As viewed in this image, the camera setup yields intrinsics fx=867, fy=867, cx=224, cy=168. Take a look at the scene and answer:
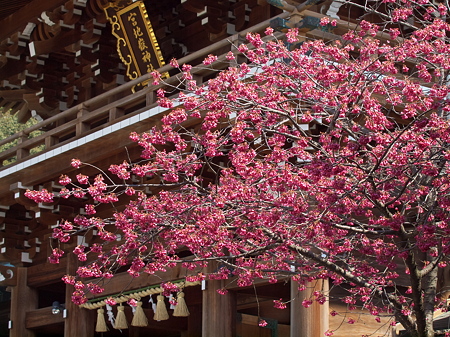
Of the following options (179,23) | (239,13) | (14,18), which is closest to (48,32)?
(14,18)

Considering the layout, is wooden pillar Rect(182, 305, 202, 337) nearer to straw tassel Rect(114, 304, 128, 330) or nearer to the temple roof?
straw tassel Rect(114, 304, 128, 330)

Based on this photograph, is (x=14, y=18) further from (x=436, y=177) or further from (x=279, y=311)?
(x=436, y=177)

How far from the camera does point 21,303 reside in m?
13.5

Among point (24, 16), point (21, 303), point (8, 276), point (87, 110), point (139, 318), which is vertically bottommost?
point (139, 318)

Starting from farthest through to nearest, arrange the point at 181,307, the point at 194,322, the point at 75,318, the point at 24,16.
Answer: the point at 194,322
the point at 24,16
the point at 75,318
the point at 181,307

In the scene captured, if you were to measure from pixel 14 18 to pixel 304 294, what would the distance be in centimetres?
719

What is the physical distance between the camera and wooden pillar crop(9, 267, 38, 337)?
13391 millimetres

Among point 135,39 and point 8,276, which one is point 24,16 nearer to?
point 135,39

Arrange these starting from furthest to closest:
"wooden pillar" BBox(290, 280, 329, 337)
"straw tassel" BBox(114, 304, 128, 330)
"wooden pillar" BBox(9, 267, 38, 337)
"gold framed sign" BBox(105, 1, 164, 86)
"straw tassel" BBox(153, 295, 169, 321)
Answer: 1. "wooden pillar" BBox(9, 267, 38, 337)
2. "straw tassel" BBox(114, 304, 128, 330)
3. "gold framed sign" BBox(105, 1, 164, 86)
4. "straw tassel" BBox(153, 295, 169, 321)
5. "wooden pillar" BBox(290, 280, 329, 337)

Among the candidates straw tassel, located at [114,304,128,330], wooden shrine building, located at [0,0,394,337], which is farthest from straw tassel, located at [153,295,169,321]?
straw tassel, located at [114,304,128,330]

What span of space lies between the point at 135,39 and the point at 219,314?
397cm

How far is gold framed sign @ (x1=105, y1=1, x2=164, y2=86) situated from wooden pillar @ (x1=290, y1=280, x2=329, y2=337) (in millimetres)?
4018

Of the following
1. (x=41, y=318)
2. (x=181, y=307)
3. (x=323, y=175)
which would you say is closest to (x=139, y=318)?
(x=181, y=307)

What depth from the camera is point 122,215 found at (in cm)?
758
